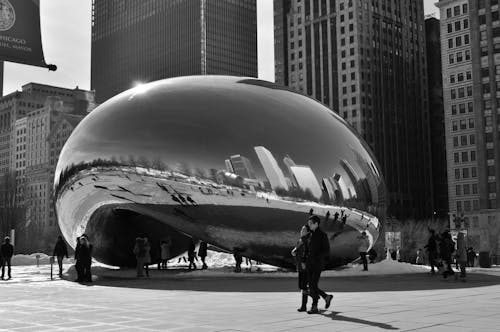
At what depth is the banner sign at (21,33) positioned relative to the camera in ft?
54.6

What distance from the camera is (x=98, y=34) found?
194500 millimetres

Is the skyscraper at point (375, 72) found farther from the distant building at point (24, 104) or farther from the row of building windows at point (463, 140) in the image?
the distant building at point (24, 104)

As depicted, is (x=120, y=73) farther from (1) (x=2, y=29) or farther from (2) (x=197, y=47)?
(1) (x=2, y=29)

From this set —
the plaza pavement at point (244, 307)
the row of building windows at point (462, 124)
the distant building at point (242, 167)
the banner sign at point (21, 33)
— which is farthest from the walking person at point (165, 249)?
the row of building windows at point (462, 124)

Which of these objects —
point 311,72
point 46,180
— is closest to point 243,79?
point 311,72

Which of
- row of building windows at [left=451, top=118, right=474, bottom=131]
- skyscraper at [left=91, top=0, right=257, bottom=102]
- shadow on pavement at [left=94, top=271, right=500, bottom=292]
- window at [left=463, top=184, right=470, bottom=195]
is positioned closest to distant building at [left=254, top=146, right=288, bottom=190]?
shadow on pavement at [left=94, top=271, right=500, bottom=292]

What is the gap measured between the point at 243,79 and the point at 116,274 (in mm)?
7616

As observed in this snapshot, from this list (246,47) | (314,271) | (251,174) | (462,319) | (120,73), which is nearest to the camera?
(462,319)

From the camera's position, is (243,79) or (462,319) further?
(243,79)

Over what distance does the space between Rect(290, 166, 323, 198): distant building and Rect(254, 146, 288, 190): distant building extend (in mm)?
383

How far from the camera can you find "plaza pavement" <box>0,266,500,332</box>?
8.62 m

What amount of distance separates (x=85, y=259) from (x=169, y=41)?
152482mm

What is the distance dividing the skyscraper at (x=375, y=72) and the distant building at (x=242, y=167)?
11455 cm

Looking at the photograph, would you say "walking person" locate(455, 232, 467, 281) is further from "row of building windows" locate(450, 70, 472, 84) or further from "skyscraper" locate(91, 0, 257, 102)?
"skyscraper" locate(91, 0, 257, 102)
